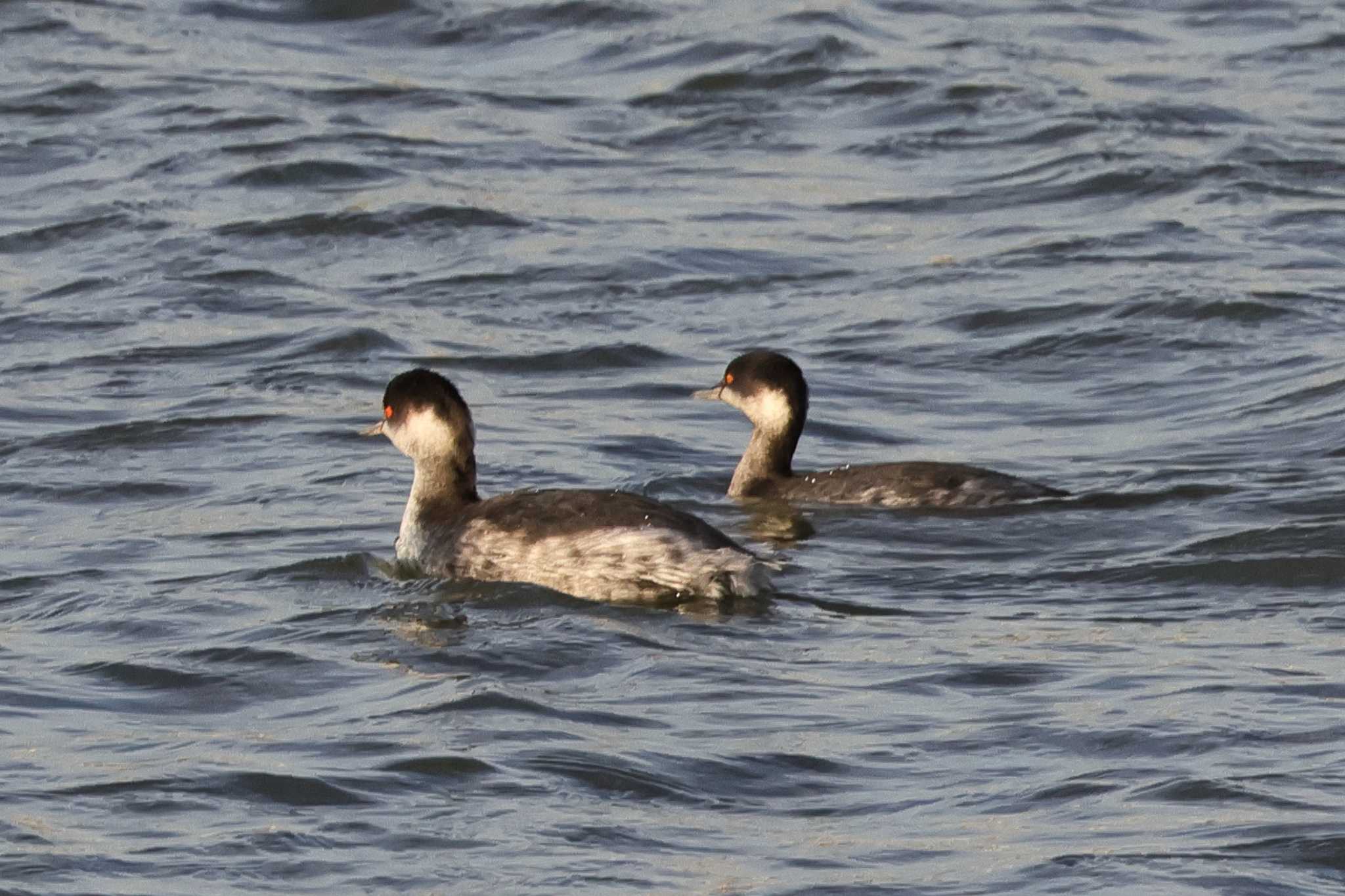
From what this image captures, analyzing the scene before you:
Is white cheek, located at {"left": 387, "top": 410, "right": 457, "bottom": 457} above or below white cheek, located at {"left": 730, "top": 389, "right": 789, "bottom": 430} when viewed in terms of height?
above

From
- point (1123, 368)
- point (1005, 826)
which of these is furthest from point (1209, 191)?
point (1005, 826)

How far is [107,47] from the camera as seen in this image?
23016 mm

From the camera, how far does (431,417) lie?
1151cm

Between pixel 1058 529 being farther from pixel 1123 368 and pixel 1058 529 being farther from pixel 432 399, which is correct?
pixel 1123 368

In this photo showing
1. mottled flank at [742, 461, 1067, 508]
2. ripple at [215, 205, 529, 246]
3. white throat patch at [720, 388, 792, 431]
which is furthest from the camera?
ripple at [215, 205, 529, 246]

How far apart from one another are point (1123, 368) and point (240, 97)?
853 centimetres

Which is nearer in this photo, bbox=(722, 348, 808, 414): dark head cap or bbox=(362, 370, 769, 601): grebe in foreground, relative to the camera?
bbox=(362, 370, 769, 601): grebe in foreground

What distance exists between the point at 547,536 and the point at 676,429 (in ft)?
12.5

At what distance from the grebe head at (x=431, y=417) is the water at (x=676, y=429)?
1.64 feet

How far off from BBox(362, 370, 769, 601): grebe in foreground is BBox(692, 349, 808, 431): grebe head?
2.09m

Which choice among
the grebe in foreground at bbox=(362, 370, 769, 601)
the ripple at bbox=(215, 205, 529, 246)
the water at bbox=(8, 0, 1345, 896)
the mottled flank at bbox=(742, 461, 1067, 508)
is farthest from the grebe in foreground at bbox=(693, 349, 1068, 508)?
the ripple at bbox=(215, 205, 529, 246)

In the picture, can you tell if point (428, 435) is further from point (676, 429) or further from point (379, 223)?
point (379, 223)

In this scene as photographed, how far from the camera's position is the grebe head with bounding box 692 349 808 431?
13.2 meters

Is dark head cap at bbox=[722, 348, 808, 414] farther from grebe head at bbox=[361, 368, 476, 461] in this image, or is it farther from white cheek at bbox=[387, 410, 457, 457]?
white cheek at bbox=[387, 410, 457, 457]
